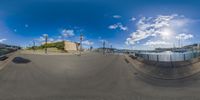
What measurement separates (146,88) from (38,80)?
6.26 m

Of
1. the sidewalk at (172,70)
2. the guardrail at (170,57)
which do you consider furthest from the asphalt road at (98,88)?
the guardrail at (170,57)

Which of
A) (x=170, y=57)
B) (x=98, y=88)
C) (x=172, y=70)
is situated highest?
(x=170, y=57)

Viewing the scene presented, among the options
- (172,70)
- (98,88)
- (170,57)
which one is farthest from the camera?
(170,57)

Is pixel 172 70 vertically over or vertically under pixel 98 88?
over

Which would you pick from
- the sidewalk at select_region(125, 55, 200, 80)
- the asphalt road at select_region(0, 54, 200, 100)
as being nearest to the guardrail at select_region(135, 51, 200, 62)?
the sidewalk at select_region(125, 55, 200, 80)

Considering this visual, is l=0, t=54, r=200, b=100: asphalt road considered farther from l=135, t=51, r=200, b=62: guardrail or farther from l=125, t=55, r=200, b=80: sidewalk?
l=135, t=51, r=200, b=62: guardrail

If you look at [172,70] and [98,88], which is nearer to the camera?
[98,88]

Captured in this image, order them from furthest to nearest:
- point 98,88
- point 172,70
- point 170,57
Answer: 1. point 170,57
2. point 172,70
3. point 98,88

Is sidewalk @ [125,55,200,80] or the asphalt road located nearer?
the asphalt road

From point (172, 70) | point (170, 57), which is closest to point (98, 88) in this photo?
point (172, 70)

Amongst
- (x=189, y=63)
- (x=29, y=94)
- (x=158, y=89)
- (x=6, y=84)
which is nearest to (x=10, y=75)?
(x=6, y=84)

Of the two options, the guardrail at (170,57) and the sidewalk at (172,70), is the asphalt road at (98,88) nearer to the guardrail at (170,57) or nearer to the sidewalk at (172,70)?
the sidewalk at (172,70)

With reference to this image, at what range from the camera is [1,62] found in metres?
17.0

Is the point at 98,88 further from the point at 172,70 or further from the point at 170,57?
the point at 170,57
